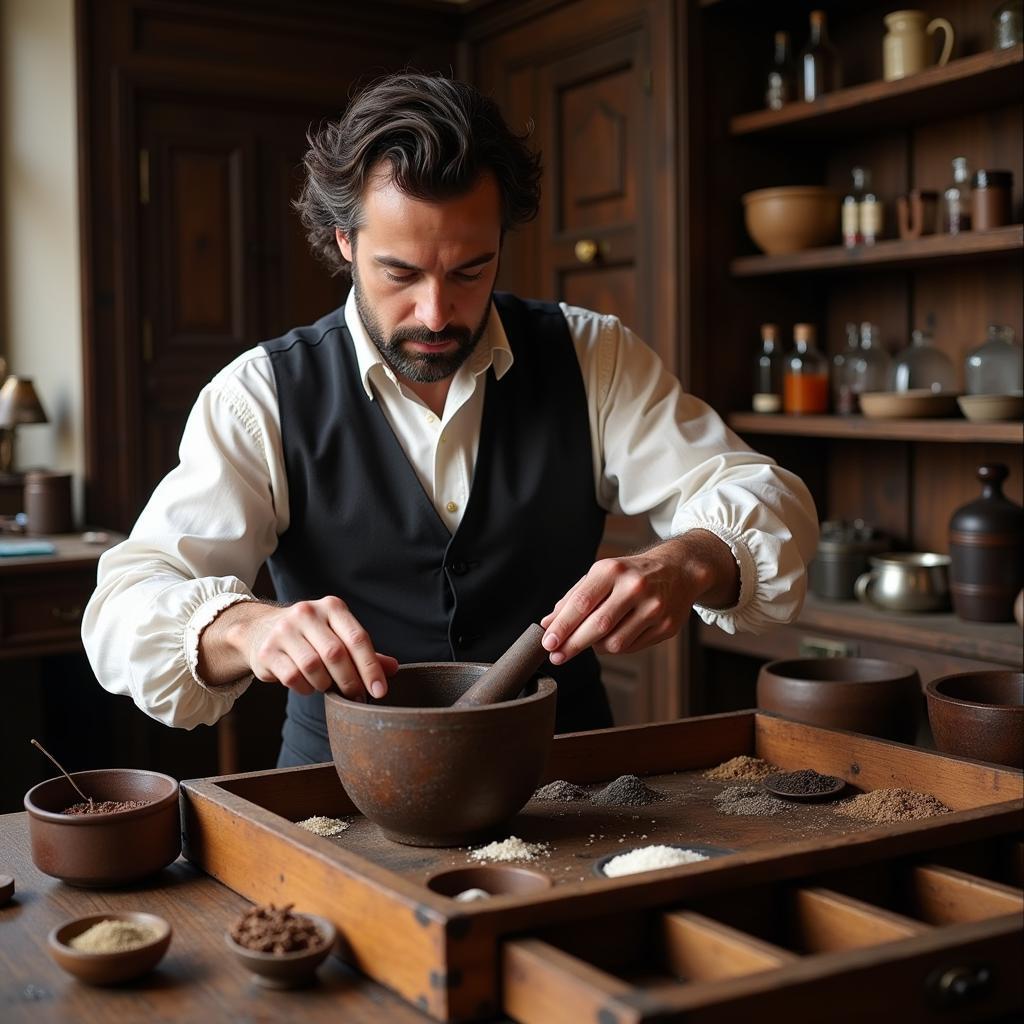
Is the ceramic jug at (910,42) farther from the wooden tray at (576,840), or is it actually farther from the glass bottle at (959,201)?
the wooden tray at (576,840)

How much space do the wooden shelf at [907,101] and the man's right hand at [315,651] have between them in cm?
211

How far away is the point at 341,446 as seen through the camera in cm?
197

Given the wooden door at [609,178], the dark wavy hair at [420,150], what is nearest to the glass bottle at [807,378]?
the wooden door at [609,178]

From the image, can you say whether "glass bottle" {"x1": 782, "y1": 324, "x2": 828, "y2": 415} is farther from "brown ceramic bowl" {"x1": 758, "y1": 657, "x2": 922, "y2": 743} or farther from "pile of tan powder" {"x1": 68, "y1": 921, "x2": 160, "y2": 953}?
"pile of tan powder" {"x1": 68, "y1": 921, "x2": 160, "y2": 953}

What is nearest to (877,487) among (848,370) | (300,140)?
(848,370)

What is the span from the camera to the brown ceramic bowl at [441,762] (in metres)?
1.24

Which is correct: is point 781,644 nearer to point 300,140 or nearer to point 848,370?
point 848,370

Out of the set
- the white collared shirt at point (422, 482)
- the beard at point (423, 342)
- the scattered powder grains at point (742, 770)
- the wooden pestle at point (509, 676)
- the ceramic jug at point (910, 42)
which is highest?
the ceramic jug at point (910, 42)

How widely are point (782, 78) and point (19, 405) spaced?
2260mm

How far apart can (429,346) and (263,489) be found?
0.32m

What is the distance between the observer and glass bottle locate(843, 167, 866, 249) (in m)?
3.36

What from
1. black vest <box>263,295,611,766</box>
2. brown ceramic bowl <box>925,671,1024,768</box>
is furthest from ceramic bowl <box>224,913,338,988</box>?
black vest <box>263,295,611,766</box>

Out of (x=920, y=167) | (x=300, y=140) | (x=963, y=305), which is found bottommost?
(x=963, y=305)

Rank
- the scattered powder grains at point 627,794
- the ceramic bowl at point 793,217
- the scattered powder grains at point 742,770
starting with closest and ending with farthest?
the scattered powder grains at point 627,794
the scattered powder grains at point 742,770
the ceramic bowl at point 793,217
